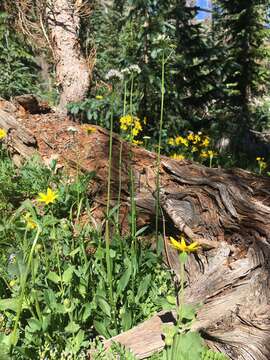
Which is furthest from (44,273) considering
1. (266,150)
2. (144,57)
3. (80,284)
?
(266,150)

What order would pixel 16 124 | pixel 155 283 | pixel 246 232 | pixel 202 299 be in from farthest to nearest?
pixel 16 124
pixel 246 232
pixel 155 283
pixel 202 299

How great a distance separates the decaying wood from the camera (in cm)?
223

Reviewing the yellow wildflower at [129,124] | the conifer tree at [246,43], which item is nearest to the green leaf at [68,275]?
the yellow wildflower at [129,124]

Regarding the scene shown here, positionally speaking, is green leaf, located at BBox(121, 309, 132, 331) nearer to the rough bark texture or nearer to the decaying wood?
the decaying wood

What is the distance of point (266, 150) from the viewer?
820cm

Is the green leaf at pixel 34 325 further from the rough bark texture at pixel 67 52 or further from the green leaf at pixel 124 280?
the rough bark texture at pixel 67 52

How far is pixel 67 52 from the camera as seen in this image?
6.77m

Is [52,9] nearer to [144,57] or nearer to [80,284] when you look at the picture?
[144,57]

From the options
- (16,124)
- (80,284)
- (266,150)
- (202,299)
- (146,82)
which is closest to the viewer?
(80,284)

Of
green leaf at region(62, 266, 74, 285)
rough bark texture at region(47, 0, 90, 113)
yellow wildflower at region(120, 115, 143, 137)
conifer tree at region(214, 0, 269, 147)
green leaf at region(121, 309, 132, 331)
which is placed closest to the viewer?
green leaf at region(62, 266, 74, 285)

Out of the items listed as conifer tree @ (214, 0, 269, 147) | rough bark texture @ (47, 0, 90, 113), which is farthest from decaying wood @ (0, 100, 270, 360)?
conifer tree @ (214, 0, 269, 147)

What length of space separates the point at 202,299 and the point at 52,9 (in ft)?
18.5

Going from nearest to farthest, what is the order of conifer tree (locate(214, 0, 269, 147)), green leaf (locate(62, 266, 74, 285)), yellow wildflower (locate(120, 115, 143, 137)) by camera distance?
green leaf (locate(62, 266, 74, 285)) < yellow wildflower (locate(120, 115, 143, 137)) < conifer tree (locate(214, 0, 269, 147))

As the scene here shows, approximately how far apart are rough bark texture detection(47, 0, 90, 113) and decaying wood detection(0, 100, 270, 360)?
89.7 inches
